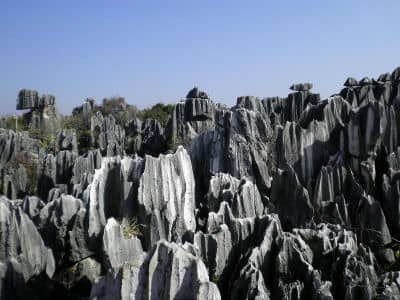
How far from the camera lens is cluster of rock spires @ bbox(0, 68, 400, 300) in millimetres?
10273

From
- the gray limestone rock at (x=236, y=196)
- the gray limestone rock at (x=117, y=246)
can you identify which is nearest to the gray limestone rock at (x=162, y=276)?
the gray limestone rock at (x=117, y=246)

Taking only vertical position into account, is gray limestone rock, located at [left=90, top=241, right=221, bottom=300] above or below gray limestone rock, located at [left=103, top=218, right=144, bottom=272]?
below

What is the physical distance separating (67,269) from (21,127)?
3531 cm

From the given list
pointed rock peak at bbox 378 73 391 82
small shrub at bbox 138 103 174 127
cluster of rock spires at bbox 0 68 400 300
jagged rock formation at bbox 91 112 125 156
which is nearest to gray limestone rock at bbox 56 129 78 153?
jagged rock formation at bbox 91 112 125 156

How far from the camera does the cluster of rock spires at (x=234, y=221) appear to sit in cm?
1027

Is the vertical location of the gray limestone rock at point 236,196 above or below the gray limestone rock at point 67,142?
below

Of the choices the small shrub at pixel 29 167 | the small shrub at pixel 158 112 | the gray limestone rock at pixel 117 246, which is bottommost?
the gray limestone rock at pixel 117 246

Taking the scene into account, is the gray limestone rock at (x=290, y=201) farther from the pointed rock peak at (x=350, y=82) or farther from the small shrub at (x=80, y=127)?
the small shrub at (x=80, y=127)

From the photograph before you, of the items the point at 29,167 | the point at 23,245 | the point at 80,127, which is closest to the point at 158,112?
the point at 80,127

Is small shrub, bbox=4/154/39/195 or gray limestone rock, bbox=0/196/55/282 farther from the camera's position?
small shrub, bbox=4/154/39/195

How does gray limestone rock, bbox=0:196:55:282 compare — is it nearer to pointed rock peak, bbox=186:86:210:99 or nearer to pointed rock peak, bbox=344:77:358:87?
pointed rock peak, bbox=344:77:358:87

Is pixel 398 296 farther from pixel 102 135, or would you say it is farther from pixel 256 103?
pixel 102 135

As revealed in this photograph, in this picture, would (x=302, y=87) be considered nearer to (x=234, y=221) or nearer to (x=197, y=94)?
(x=197, y=94)

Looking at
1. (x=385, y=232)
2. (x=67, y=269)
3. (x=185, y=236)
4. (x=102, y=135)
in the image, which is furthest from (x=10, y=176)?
(x=385, y=232)
